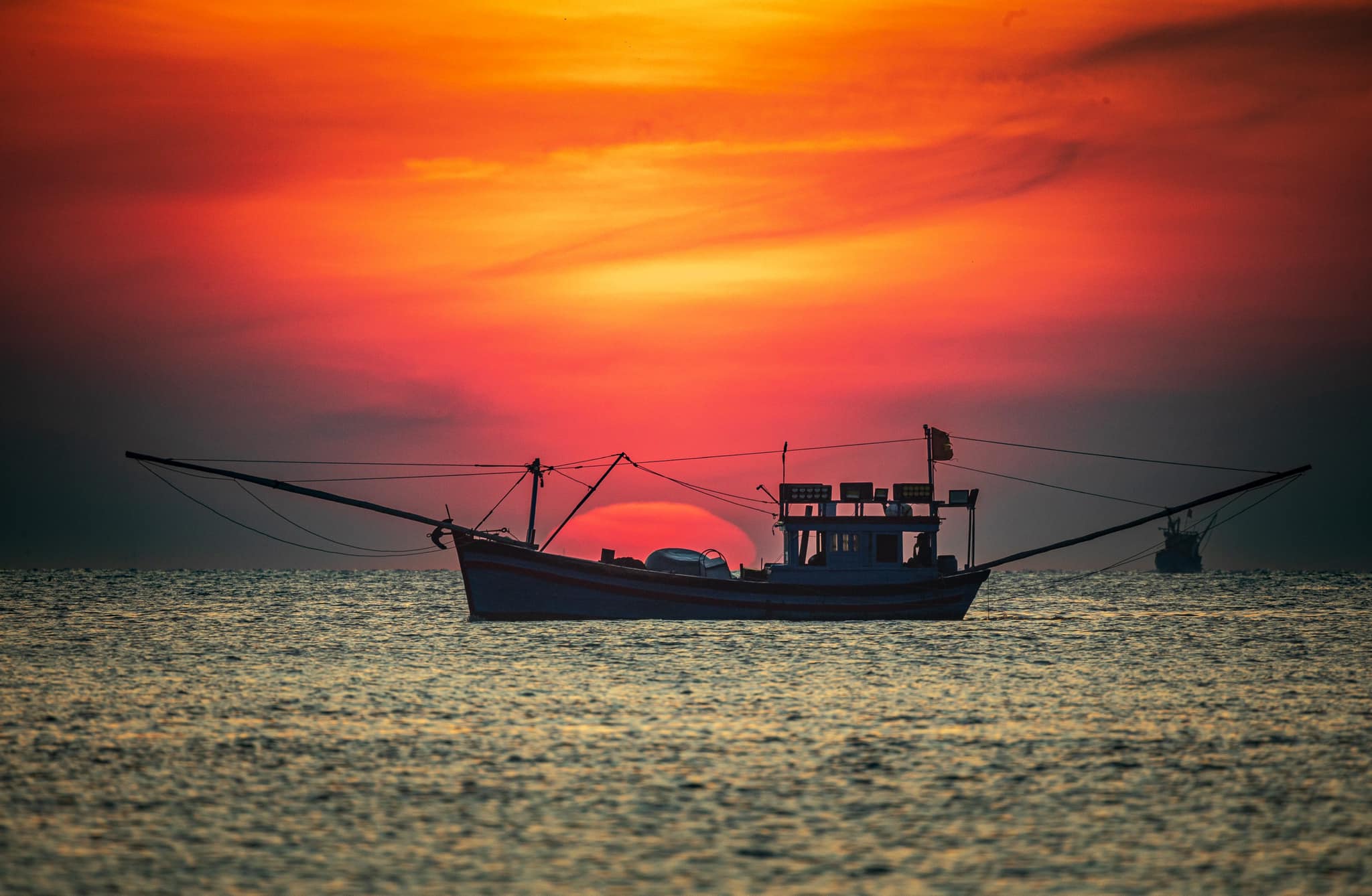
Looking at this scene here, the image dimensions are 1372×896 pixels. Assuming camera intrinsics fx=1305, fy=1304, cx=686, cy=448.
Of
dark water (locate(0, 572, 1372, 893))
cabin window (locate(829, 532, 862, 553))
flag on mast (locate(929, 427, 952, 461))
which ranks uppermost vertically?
flag on mast (locate(929, 427, 952, 461))

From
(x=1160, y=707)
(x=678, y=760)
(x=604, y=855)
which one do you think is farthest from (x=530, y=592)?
(x=604, y=855)

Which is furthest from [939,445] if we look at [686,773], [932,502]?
[686,773]

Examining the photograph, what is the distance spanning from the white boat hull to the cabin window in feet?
4.77

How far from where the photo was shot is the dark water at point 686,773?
13.4 m

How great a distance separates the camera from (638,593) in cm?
5175

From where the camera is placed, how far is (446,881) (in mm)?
12797

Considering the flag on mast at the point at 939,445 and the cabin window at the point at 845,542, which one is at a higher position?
the flag on mast at the point at 939,445

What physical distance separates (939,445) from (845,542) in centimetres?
559

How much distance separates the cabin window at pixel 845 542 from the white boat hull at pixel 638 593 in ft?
4.77

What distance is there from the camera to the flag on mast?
52062 millimetres

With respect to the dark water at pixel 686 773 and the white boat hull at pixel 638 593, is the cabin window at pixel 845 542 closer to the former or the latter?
the white boat hull at pixel 638 593

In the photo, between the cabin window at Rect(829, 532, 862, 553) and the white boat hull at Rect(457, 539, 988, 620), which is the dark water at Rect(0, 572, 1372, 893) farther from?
the white boat hull at Rect(457, 539, 988, 620)

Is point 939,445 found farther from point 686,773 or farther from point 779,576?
point 686,773

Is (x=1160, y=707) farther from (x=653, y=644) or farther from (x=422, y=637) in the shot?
(x=422, y=637)
